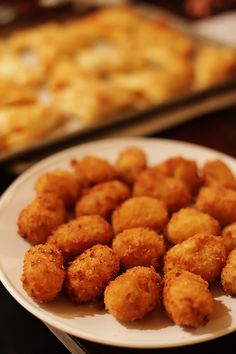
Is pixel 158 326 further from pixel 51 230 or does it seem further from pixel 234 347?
pixel 51 230

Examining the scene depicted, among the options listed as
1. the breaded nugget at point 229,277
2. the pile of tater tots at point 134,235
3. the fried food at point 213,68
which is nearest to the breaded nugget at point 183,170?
the pile of tater tots at point 134,235

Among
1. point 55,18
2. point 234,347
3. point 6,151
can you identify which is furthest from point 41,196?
point 55,18

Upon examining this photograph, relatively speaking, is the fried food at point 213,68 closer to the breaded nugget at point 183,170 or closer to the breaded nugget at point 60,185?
the breaded nugget at point 183,170

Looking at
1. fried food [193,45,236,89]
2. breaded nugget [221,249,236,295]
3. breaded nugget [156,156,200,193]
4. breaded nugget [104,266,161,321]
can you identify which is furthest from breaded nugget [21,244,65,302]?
fried food [193,45,236,89]

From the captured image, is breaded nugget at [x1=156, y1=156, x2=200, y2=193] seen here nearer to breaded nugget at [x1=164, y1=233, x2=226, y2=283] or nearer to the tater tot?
the tater tot

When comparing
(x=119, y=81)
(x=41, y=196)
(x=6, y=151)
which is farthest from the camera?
(x=119, y=81)

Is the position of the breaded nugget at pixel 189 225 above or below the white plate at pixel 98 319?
above

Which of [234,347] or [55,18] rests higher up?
[55,18]
